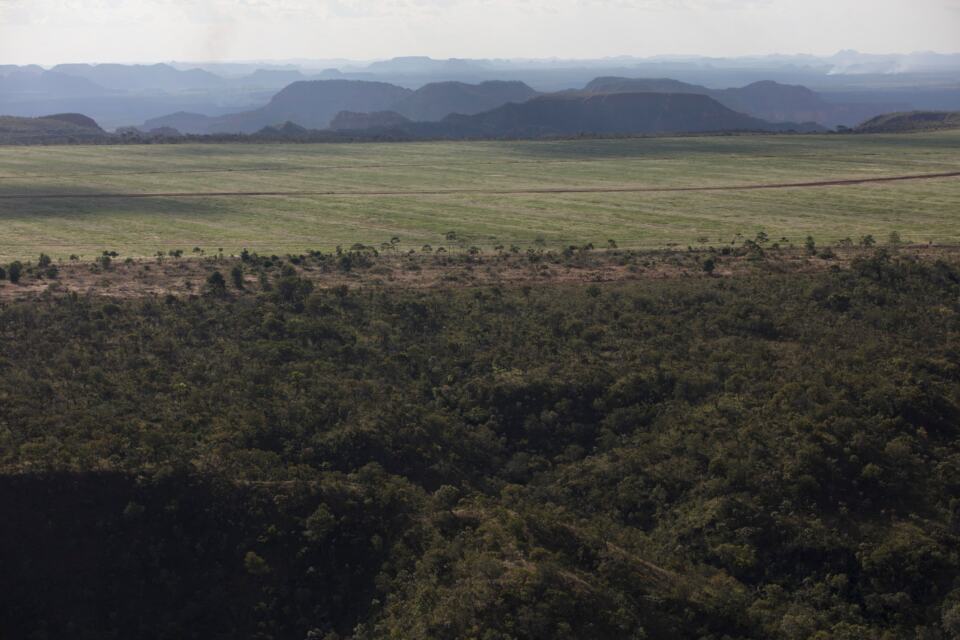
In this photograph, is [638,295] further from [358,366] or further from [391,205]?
[391,205]

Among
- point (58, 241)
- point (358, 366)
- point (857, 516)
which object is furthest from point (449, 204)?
point (857, 516)

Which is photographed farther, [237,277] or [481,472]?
[237,277]

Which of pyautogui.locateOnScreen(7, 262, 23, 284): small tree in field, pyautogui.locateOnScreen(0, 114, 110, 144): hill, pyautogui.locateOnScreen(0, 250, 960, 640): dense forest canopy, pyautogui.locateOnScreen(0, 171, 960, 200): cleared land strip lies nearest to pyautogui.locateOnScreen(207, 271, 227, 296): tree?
pyautogui.locateOnScreen(0, 250, 960, 640): dense forest canopy

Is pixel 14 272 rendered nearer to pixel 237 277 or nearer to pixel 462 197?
pixel 237 277

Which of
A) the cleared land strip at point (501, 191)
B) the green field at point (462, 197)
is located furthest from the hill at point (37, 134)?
the cleared land strip at point (501, 191)

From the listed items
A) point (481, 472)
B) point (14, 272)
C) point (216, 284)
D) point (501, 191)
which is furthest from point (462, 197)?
point (481, 472)
